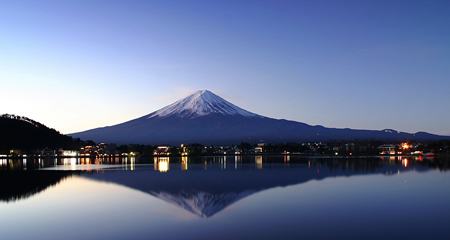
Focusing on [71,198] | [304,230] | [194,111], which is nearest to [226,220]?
[304,230]

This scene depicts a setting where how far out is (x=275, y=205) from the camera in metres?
11.7

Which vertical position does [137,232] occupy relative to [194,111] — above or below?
below

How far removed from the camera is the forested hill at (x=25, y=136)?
276 feet

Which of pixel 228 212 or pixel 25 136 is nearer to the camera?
pixel 228 212

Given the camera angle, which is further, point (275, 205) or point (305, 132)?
point (305, 132)

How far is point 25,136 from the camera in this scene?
290ft

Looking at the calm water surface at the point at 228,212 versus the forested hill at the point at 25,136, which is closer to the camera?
the calm water surface at the point at 228,212

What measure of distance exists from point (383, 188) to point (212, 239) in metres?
10.7

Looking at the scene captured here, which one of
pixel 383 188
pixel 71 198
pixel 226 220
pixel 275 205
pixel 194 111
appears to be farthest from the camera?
pixel 194 111

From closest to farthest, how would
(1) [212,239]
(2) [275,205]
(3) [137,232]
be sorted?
(1) [212,239], (3) [137,232], (2) [275,205]

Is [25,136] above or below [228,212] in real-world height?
above

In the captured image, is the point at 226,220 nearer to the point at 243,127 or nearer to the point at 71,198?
the point at 71,198

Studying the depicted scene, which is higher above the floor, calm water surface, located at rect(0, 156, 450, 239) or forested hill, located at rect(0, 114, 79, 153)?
forested hill, located at rect(0, 114, 79, 153)

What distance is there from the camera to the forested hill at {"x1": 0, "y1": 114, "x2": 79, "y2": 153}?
84000 mm
